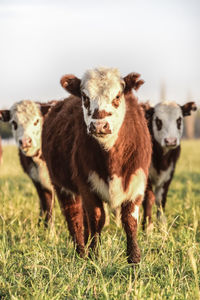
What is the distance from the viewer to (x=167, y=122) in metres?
6.74

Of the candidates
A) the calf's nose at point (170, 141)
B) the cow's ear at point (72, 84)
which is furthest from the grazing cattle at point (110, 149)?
the calf's nose at point (170, 141)

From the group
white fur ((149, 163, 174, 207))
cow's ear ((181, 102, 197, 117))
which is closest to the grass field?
white fur ((149, 163, 174, 207))

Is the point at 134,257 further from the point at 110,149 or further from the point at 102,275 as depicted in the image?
the point at 110,149

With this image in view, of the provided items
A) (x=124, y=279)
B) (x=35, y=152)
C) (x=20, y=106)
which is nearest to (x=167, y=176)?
(x=35, y=152)

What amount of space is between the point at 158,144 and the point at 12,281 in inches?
150

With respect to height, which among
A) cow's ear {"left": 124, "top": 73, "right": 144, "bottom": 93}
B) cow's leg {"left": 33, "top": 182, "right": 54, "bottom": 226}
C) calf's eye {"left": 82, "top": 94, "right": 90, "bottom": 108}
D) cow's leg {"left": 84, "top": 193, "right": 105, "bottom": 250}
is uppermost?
cow's ear {"left": 124, "top": 73, "right": 144, "bottom": 93}

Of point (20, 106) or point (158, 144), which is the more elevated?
point (20, 106)

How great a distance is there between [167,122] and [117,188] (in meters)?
2.75

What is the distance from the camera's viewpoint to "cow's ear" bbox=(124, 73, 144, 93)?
14.4 feet

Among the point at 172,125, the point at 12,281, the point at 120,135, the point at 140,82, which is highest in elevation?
the point at 140,82

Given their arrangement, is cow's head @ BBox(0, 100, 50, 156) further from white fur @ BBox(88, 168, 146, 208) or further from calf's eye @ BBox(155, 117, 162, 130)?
white fur @ BBox(88, 168, 146, 208)

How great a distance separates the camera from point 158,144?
6.79m

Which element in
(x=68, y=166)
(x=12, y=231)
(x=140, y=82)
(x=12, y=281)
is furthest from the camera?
(x=12, y=231)

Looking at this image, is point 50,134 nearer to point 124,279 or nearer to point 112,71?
point 112,71
